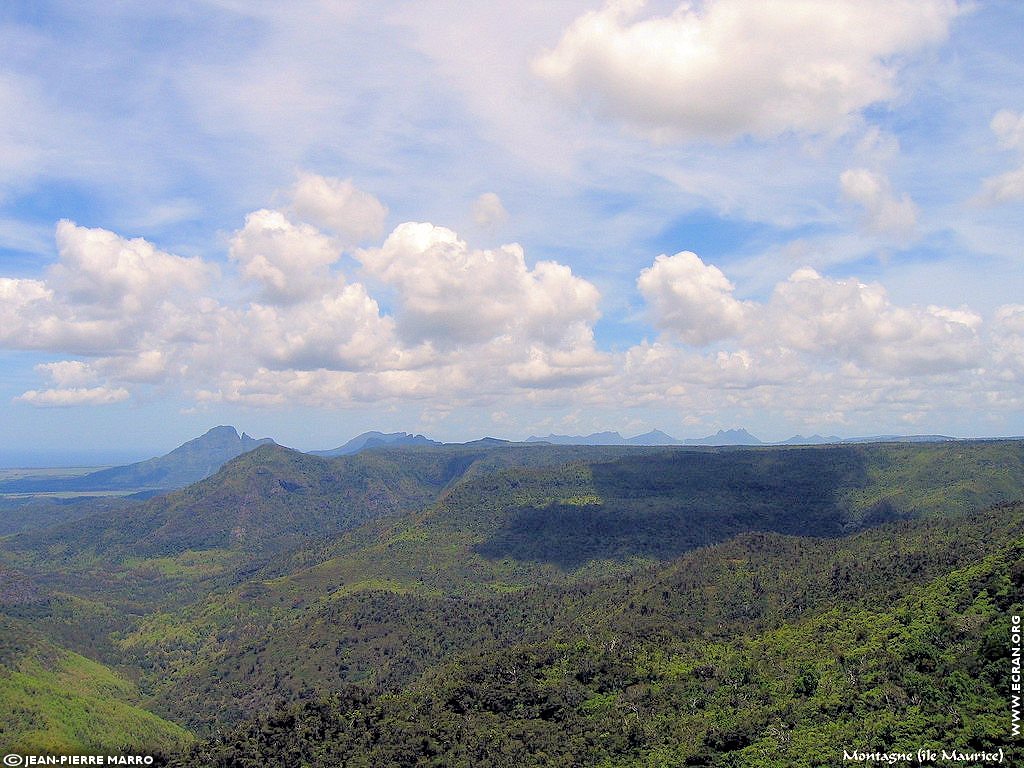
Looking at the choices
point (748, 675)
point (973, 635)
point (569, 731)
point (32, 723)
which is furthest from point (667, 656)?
point (32, 723)

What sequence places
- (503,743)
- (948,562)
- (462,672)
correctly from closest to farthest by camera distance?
1. (503,743)
2. (462,672)
3. (948,562)

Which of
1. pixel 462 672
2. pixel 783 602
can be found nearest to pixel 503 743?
pixel 462 672

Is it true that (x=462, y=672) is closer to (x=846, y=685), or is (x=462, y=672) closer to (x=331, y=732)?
(x=331, y=732)

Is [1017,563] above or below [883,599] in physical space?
above

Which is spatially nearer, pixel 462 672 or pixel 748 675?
pixel 748 675

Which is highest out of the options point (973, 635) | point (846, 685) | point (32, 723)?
point (973, 635)

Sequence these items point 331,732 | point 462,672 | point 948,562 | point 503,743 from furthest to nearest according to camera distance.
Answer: point 948,562 < point 462,672 < point 331,732 < point 503,743

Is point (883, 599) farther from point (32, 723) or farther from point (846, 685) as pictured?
point (32, 723)

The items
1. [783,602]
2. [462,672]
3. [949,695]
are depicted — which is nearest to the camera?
[949,695]

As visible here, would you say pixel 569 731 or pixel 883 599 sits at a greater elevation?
pixel 883 599
